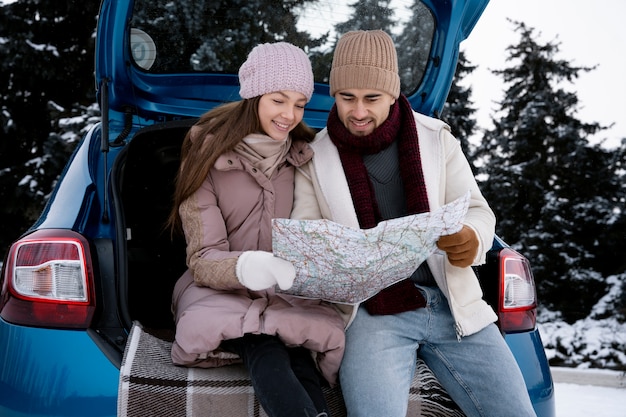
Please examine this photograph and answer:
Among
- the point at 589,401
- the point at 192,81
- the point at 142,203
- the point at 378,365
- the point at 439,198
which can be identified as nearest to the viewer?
the point at 378,365

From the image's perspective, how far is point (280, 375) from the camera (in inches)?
58.7

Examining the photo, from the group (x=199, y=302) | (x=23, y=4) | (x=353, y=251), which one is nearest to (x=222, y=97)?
(x=199, y=302)

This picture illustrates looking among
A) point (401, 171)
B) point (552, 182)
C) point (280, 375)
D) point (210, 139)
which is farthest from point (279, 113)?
point (552, 182)

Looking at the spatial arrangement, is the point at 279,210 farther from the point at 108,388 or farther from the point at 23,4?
the point at 23,4

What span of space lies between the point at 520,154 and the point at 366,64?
6.87 m

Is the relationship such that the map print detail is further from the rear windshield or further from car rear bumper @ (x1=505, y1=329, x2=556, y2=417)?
the rear windshield

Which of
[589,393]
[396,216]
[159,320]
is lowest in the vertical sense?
[589,393]

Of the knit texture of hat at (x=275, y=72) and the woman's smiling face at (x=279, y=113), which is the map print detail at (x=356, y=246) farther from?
the knit texture of hat at (x=275, y=72)

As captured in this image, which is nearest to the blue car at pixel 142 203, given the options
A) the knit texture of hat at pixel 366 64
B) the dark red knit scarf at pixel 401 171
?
the dark red knit scarf at pixel 401 171

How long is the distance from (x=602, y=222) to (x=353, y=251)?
6.79 meters

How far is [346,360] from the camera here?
1709mm

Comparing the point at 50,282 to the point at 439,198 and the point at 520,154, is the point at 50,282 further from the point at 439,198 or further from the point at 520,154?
the point at 520,154

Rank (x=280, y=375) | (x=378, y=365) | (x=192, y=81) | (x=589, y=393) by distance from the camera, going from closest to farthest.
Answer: (x=280, y=375)
(x=378, y=365)
(x=192, y=81)
(x=589, y=393)

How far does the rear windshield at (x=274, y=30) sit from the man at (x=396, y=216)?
546mm
